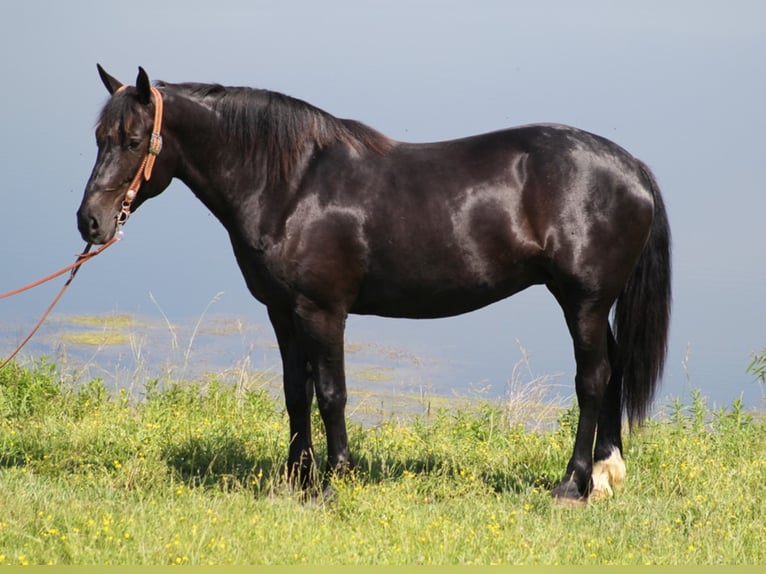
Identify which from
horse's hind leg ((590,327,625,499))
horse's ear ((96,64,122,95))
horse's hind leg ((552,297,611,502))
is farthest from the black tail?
horse's ear ((96,64,122,95))

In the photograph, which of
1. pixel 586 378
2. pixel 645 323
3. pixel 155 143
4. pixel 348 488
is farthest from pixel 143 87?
pixel 645 323

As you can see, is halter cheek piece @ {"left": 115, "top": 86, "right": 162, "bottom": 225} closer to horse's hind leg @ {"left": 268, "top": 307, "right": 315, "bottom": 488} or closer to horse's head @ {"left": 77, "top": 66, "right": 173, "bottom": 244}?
horse's head @ {"left": 77, "top": 66, "right": 173, "bottom": 244}

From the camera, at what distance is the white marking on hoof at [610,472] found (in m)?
6.70

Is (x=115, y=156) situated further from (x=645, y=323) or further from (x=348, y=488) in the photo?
(x=645, y=323)

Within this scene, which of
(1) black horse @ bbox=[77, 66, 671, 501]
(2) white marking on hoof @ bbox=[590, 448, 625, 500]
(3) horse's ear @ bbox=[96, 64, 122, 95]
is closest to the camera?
(1) black horse @ bbox=[77, 66, 671, 501]

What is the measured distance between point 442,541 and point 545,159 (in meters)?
2.49

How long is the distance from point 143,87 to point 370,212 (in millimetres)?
1559

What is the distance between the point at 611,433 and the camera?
22.3ft

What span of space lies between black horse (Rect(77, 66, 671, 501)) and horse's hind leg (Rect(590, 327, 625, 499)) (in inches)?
11.2

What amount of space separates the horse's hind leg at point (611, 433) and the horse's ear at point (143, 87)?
341 cm

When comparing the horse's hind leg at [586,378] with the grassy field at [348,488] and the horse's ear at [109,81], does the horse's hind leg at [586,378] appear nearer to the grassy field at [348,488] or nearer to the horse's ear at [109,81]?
the grassy field at [348,488]

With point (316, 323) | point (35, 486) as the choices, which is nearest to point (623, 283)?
point (316, 323)

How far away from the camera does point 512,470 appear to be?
709 cm

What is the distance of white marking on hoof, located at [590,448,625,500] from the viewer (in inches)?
264
